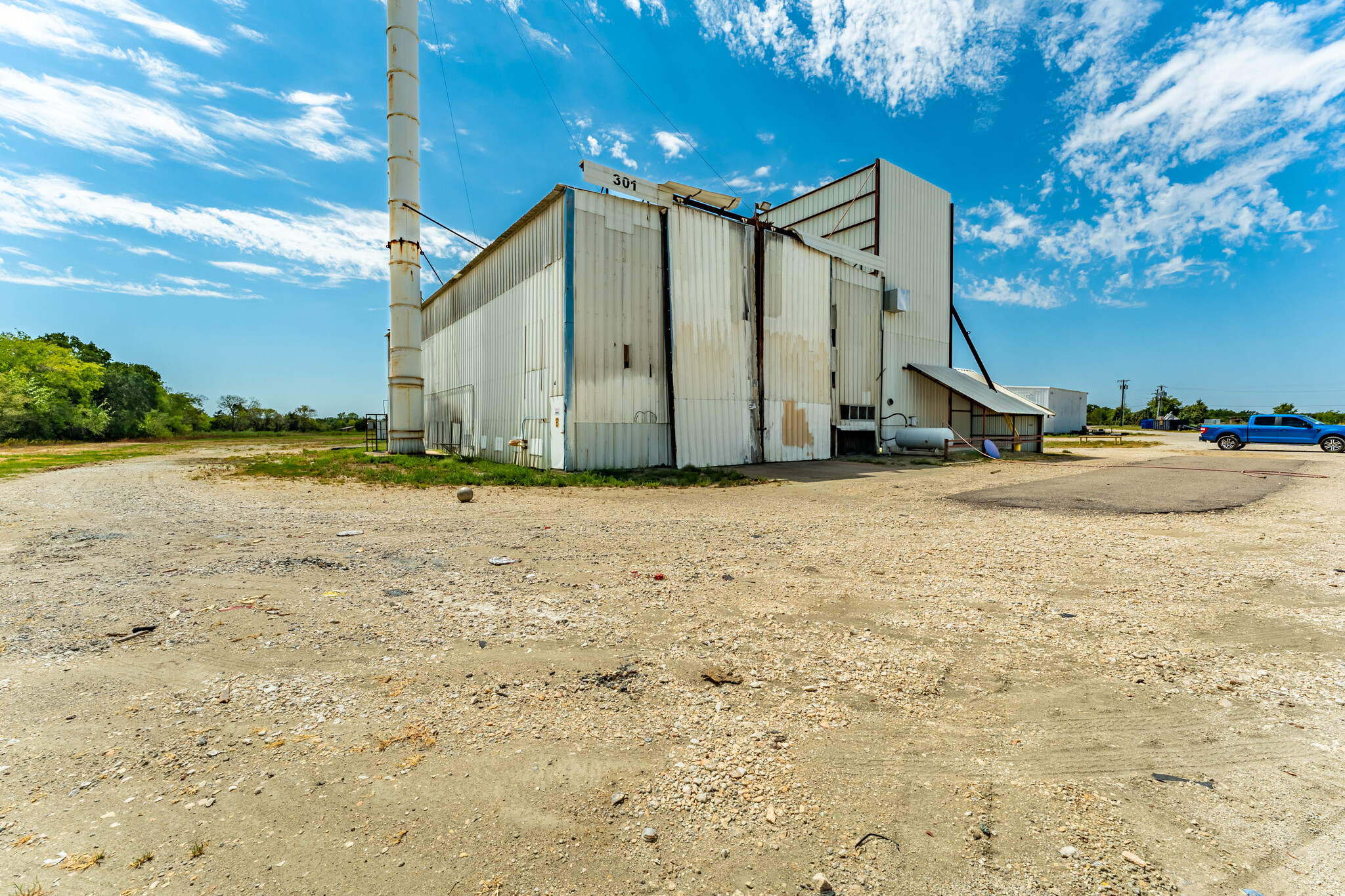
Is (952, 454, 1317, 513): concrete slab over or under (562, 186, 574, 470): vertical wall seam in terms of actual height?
under

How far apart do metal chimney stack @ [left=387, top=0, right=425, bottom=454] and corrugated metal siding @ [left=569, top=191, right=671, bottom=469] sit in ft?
35.2

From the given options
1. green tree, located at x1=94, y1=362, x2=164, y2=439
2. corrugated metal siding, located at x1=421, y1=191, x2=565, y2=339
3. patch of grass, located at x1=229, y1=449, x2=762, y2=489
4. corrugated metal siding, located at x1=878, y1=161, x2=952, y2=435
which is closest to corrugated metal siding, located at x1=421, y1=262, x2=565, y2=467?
corrugated metal siding, located at x1=421, y1=191, x2=565, y2=339

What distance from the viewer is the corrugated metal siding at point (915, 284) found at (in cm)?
2389

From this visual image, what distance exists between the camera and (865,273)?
75.3ft

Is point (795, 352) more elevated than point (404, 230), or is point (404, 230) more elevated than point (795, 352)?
point (404, 230)

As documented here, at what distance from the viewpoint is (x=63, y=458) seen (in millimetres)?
20500

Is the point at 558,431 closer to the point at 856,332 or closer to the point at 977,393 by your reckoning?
the point at 856,332

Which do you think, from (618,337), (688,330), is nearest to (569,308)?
(618,337)

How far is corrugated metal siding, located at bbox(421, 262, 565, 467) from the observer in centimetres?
1563

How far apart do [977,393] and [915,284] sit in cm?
574

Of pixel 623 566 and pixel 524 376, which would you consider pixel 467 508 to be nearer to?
pixel 623 566

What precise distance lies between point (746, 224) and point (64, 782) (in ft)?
61.8

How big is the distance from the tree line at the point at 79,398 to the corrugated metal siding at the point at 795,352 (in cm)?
4286

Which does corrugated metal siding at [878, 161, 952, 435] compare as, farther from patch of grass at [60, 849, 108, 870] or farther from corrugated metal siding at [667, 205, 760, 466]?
patch of grass at [60, 849, 108, 870]
